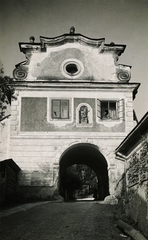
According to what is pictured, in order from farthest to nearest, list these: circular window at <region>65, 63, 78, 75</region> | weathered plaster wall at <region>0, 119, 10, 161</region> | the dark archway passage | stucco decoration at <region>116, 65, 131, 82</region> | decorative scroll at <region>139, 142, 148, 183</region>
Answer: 1. the dark archway passage
2. circular window at <region>65, 63, 78, 75</region>
3. stucco decoration at <region>116, 65, 131, 82</region>
4. weathered plaster wall at <region>0, 119, 10, 161</region>
5. decorative scroll at <region>139, 142, 148, 183</region>

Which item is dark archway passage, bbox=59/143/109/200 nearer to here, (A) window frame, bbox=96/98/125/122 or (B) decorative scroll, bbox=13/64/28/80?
(A) window frame, bbox=96/98/125/122

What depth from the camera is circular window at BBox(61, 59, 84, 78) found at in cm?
2027

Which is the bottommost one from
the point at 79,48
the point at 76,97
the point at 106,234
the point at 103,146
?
the point at 106,234

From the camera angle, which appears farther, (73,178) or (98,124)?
(73,178)

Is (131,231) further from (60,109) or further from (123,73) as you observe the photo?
(123,73)

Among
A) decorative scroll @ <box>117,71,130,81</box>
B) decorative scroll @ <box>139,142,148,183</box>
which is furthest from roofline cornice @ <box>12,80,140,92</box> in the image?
decorative scroll @ <box>139,142,148,183</box>

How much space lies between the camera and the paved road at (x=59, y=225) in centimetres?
857

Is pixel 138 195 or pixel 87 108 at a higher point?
pixel 87 108

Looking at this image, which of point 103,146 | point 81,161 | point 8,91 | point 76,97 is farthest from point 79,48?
point 8,91

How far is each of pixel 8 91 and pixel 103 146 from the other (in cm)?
1049

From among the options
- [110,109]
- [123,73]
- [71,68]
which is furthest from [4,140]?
[123,73]

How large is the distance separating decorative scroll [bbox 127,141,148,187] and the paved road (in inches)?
63.9

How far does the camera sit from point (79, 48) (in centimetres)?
2089

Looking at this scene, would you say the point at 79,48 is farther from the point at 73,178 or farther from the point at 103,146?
the point at 73,178
